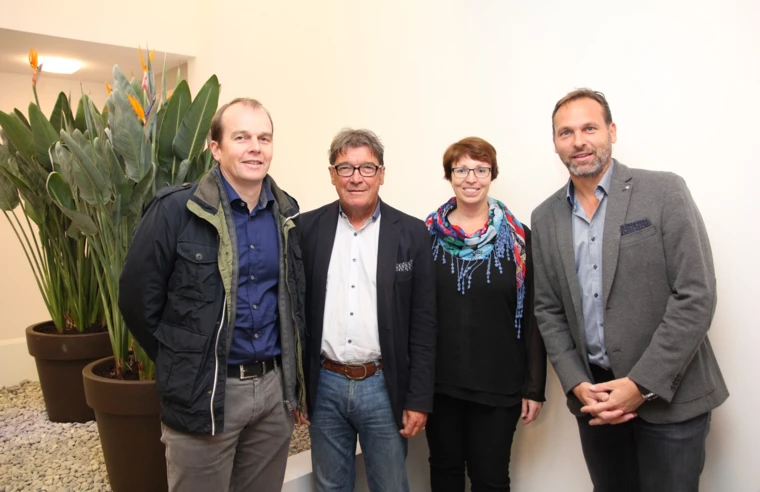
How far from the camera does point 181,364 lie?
156 centimetres

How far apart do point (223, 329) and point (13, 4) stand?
3.49 m

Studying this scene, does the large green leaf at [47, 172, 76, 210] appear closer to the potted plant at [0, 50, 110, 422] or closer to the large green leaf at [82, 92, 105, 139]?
the large green leaf at [82, 92, 105, 139]

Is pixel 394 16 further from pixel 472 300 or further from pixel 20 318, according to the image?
pixel 20 318

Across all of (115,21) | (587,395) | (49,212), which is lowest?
(587,395)

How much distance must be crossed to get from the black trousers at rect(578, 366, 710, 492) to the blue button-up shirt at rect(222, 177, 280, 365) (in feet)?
3.37

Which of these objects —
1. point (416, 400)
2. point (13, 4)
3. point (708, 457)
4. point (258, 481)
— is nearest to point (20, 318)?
point (13, 4)

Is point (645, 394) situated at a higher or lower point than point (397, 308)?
lower

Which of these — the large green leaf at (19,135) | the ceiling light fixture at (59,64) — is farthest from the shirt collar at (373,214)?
the ceiling light fixture at (59,64)

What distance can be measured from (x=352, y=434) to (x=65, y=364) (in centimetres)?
200

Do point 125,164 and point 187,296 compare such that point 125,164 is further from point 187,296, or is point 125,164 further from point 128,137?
point 187,296

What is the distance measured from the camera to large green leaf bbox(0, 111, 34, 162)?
→ 2592mm

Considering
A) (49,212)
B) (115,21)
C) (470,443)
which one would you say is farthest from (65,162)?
(115,21)

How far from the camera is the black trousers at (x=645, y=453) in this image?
60.2 inches

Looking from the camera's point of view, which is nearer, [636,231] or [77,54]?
[636,231]
